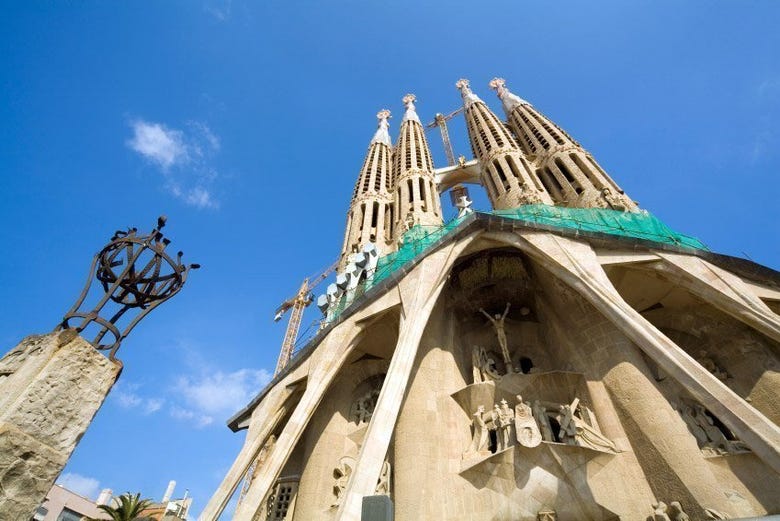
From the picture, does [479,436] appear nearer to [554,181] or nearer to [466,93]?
[554,181]

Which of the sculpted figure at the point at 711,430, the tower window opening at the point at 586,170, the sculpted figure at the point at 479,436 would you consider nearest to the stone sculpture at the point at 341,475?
the sculpted figure at the point at 479,436

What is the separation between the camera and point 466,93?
3584 cm

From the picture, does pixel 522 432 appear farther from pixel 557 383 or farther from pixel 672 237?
pixel 672 237

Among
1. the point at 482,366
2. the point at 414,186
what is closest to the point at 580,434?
the point at 482,366

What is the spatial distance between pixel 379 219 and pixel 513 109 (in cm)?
1440

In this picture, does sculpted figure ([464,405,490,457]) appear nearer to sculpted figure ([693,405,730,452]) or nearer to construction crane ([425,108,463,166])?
sculpted figure ([693,405,730,452])

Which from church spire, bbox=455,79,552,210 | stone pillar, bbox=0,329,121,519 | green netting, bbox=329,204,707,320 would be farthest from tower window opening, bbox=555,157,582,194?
stone pillar, bbox=0,329,121,519

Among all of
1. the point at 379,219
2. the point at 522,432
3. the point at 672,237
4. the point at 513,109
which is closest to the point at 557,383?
the point at 522,432

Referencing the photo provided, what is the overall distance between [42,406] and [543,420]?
31.5ft

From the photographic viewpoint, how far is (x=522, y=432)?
355 inches

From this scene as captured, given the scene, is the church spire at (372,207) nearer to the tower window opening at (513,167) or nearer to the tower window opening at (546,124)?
the tower window opening at (513,167)

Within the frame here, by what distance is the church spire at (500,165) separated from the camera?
1850cm

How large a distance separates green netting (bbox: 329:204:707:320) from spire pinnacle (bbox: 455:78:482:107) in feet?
72.6

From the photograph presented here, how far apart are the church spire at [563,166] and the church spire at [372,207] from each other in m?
8.03
